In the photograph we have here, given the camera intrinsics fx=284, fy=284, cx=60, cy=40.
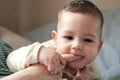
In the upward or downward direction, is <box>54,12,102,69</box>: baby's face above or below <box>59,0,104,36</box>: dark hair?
below

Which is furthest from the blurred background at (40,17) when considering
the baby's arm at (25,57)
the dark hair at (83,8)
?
→ the baby's arm at (25,57)

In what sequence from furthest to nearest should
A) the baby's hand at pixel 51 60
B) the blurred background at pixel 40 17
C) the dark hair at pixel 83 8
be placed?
the blurred background at pixel 40 17 → the dark hair at pixel 83 8 → the baby's hand at pixel 51 60

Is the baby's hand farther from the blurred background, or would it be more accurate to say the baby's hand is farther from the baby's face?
the blurred background

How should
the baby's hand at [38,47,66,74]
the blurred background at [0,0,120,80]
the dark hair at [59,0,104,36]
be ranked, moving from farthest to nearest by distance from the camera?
the blurred background at [0,0,120,80] → the dark hair at [59,0,104,36] → the baby's hand at [38,47,66,74]

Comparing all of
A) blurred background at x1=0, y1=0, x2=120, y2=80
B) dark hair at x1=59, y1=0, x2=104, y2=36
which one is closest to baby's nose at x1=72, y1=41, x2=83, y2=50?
dark hair at x1=59, y1=0, x2=104, y2=36

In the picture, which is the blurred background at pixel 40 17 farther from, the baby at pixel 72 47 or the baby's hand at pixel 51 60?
the baby's hand at pixel 51 60

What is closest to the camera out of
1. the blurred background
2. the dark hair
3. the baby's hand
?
the baby's hand

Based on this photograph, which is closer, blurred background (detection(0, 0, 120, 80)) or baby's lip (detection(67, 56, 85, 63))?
baby's lip (detection(67, 56, 85, 63))

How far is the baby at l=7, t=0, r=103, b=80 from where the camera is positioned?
2.37 feet

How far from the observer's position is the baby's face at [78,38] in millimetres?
772

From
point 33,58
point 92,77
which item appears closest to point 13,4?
point 92,77

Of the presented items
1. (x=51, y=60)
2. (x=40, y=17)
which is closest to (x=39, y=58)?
(x=51, y=60)

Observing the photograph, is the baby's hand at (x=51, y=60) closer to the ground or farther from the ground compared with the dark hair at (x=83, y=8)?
closer to the ground

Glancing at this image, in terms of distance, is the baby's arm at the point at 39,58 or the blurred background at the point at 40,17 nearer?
the baby's arm at the point at 39,58
